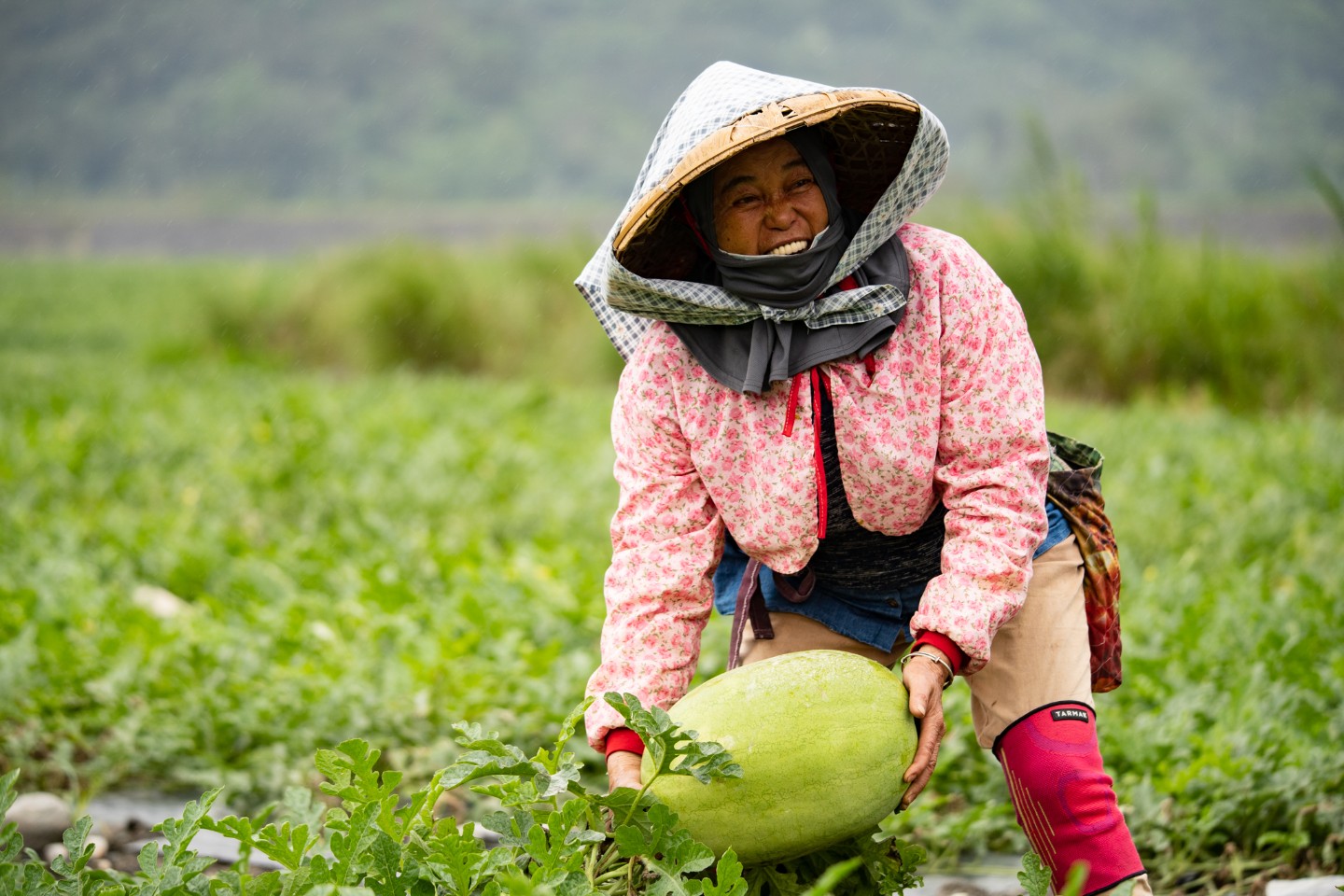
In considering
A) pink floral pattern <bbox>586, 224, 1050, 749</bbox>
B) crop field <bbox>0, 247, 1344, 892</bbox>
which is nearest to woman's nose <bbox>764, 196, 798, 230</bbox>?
pink floral pattern <bbox>586, 224, 1050, 749</bbox>

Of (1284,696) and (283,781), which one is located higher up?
(1284,696)

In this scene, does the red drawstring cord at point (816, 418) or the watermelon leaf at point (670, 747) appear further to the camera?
the red drawstring cord at point (816, 418)

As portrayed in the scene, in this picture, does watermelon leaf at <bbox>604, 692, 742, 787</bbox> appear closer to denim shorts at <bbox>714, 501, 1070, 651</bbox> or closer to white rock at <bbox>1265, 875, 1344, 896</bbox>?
denim shorts at <bbox>714, 501, 1070, 651</bbox>

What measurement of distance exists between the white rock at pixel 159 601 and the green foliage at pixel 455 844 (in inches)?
106

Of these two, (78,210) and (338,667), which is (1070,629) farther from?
(78,210)

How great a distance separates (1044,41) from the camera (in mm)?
59938

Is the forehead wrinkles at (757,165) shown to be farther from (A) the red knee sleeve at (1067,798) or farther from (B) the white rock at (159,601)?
(B) the white rock at (159,601)

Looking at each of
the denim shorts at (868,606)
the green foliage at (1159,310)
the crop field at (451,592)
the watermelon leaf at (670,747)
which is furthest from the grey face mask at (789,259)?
the green foliage at (1159,310)

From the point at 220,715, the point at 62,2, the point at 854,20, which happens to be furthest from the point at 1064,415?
Result: the point at 62,2

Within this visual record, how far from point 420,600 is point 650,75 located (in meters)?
74.4

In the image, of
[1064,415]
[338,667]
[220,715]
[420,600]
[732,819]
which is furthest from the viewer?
[1064,415]

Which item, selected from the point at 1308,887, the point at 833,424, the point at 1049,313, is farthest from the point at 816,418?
the point at 1049,313

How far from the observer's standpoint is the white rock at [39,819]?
2.98 metres

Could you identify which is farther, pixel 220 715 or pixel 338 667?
pixel 338 667
